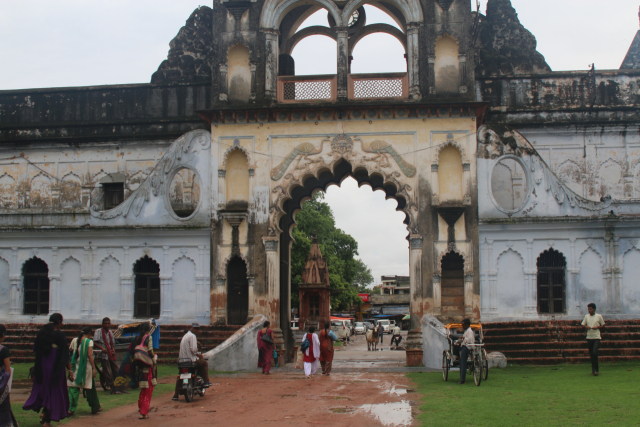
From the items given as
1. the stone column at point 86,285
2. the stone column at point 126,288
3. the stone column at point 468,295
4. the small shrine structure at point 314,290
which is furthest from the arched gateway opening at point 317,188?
the small shrine structure at point 314,290

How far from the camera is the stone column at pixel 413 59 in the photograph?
20.9 m

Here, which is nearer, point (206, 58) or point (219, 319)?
point (219, 319)

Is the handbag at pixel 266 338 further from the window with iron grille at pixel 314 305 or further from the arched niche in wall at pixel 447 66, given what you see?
the window with iron grille at pixel 314 305

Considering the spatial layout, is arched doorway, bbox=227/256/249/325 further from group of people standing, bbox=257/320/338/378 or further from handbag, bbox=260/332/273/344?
handbag, bbox=260/332/273/344

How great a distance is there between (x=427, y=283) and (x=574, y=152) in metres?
8.14

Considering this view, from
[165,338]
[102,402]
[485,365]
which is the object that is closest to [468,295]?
[485,365]

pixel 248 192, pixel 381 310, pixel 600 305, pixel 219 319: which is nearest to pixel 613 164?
pixel 600 305

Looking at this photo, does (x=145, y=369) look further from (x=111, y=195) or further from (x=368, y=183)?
(x=111, y=195)

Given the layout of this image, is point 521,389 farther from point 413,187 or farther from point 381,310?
point 381,310

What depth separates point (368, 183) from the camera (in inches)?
882

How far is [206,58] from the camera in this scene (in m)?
27.8

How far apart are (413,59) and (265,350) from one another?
10324mm

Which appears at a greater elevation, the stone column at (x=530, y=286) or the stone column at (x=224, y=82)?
the stone column at (x=224, y=82)

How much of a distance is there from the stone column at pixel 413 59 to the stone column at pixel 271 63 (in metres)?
4.36
